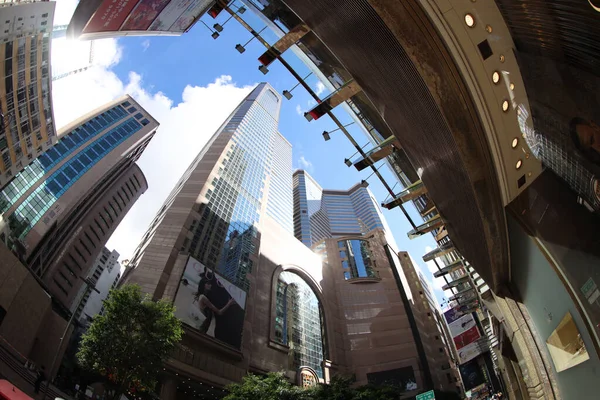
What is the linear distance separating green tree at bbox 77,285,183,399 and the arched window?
2680 cm

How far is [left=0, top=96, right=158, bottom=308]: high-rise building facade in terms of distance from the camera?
51625 mm

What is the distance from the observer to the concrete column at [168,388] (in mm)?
26875

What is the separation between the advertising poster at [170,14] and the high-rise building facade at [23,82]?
26.7 meters

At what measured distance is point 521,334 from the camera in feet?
38.8

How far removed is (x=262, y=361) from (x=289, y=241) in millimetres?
24294

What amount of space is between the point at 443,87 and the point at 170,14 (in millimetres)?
28242

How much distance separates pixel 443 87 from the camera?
6797mm

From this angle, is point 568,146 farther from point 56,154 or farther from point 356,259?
point 56,154

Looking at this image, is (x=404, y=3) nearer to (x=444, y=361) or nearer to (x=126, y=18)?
(x=126, y=18)

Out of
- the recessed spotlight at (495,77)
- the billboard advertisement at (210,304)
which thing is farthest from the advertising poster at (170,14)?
the recessed spotlight at (495,77)

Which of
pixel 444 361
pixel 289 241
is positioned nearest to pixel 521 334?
pixel 289 241

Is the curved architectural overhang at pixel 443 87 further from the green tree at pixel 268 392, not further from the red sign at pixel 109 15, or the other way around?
the red sign at pixel 109 15

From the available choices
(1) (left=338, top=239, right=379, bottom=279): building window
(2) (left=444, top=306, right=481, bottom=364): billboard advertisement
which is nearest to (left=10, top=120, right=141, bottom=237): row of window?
(1) (left=338, top=239, right=379, bottom=279): building window

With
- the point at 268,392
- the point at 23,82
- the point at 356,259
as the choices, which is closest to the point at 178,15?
the point at 268,392
